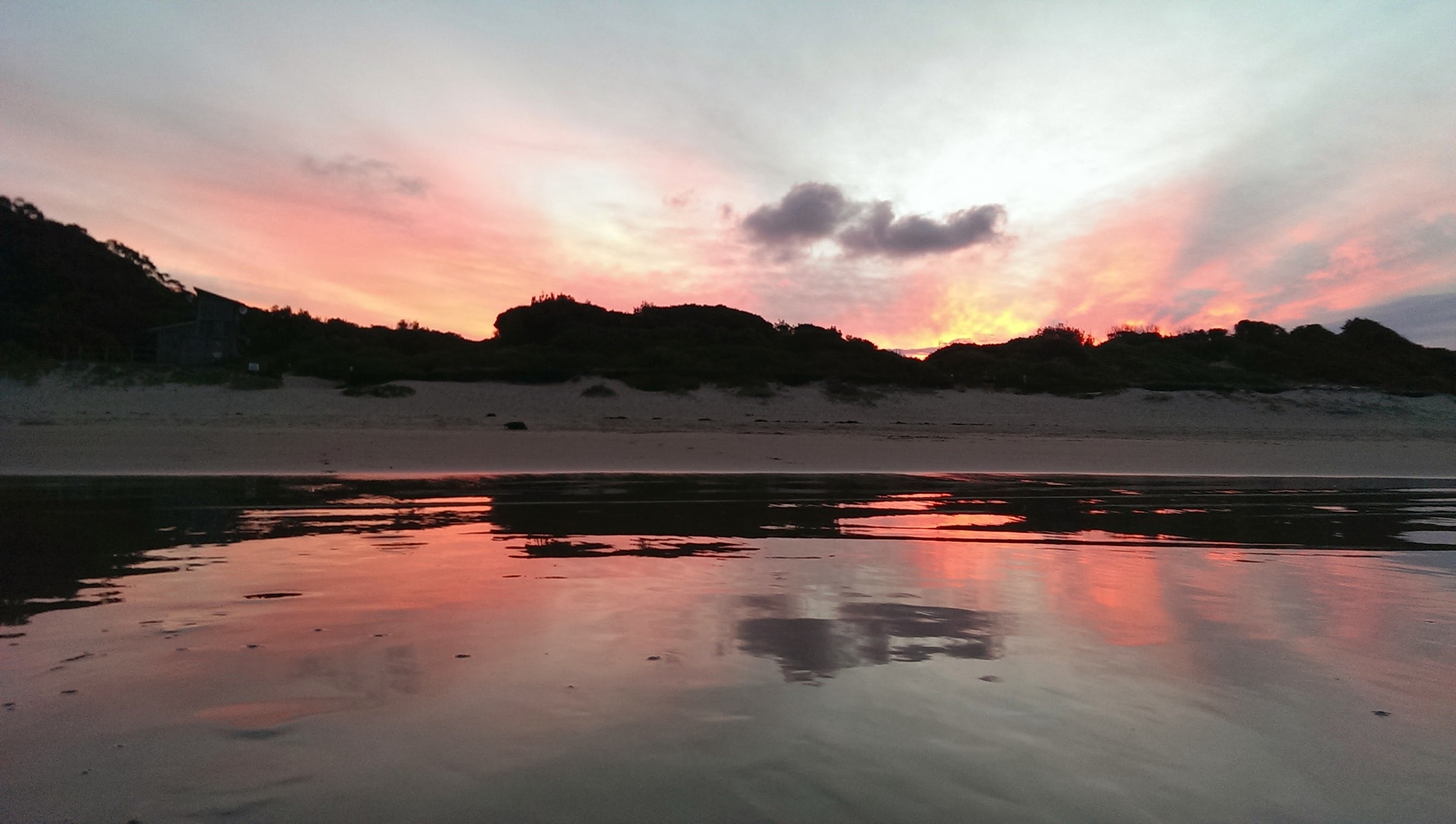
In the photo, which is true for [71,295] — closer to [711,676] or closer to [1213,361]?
[711,676]

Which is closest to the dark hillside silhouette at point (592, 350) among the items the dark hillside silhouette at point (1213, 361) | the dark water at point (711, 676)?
the dark hillside silhouette at point (1213, 361)

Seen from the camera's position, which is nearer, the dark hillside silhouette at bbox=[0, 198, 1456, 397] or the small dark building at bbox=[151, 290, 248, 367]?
the dark hillside silhouette at bbox=[0, 198, 1456, 397]

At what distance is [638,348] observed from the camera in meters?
37.0

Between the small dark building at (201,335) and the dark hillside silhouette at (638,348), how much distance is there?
1102 millimetres

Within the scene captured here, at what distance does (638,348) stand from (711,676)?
1337 inches

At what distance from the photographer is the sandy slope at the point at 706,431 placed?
50.8ft

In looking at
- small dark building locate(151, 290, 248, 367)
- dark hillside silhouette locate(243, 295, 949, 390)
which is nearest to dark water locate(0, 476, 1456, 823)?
dark hillside silhouette locate(243, 295, 949, 390)

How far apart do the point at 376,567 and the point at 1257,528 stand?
32.3 ft

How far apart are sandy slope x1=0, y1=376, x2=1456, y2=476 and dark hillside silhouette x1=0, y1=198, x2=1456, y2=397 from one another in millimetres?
2021

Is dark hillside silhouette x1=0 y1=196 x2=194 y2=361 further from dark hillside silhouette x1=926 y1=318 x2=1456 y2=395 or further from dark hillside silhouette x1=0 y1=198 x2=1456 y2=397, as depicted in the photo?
dark hillside silhouette x1=926 y1=318 x2=1456 y2=395

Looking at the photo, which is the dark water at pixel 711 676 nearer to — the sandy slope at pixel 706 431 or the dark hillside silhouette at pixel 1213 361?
the sandy slope at pixel 706 431

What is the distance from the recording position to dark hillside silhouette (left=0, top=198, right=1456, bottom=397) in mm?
31828

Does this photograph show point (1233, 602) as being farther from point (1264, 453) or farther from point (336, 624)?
point (1264, 453)

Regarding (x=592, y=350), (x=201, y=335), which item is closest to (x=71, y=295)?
(x=201, y=335)
